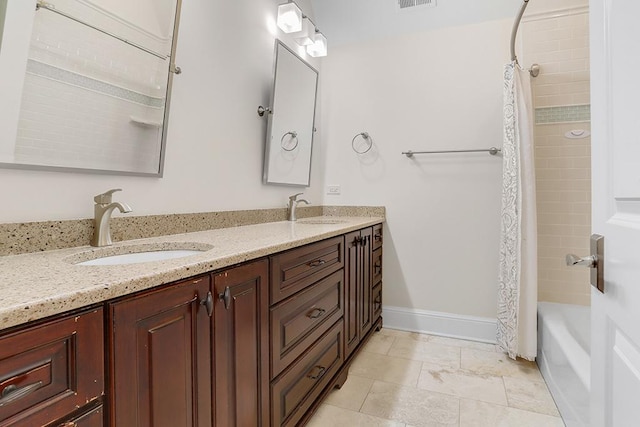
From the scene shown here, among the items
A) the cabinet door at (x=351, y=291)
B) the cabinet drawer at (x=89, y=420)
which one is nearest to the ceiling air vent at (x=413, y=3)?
the cabinet door at (x=351, y=291)

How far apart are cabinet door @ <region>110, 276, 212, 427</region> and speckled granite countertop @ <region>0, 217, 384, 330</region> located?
4cm

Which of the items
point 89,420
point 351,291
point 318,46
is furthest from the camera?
point 318,46

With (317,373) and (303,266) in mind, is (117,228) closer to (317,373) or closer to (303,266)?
(303,266)

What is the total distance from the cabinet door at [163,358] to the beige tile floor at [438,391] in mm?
936

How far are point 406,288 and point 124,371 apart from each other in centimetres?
235

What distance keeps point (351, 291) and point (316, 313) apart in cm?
52

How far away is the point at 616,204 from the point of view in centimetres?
73

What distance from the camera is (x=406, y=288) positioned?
9.10 feet

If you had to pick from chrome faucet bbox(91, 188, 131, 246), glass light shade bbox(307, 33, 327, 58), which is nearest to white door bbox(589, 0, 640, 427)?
chrome faucet bbox(91, 188, 131, 246)

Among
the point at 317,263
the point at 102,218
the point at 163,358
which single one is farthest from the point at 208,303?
the point at 317,263

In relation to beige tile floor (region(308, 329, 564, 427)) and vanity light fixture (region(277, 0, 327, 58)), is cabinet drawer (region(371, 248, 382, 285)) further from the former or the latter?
vanity light fixture (region(277, 0, 327, 58))

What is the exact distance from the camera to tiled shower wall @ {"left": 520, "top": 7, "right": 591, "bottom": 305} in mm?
2332

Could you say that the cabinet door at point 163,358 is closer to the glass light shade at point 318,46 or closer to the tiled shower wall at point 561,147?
the glass light shade at point 318,46

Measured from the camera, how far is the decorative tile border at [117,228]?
0.98 metres
